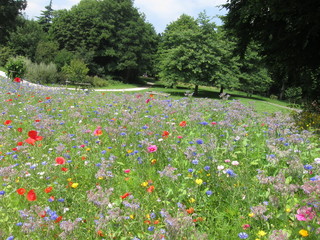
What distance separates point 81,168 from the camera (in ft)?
12.1

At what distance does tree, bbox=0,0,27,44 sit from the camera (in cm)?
4588

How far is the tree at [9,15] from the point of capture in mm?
45875

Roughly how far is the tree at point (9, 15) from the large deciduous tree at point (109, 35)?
28.2ft

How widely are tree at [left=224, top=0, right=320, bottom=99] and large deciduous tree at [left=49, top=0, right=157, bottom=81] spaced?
32.2 metres

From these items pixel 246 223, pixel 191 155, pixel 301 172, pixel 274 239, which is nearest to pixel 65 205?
pixel 191 155

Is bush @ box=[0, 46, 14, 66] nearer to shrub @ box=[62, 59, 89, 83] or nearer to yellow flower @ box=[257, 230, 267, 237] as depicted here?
shrub @ box=[62, 59, 89, 83]

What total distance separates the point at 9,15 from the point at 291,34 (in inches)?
2060

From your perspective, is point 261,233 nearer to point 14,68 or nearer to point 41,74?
point 14,68

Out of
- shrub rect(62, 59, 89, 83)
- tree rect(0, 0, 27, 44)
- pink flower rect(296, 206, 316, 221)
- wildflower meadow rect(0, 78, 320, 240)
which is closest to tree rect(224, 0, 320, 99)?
wildflower meadow rect(0, 78, 320, 240)

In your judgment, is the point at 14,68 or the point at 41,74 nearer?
the point at 14,68

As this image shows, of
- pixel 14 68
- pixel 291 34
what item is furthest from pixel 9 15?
pixel 291 34

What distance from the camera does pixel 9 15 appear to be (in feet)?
153

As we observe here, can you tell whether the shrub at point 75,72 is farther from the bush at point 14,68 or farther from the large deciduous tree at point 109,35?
the large deciduous tree at point 109,35

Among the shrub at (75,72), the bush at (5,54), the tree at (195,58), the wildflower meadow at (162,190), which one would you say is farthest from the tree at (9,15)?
the wildflower meadow at (162,190)
